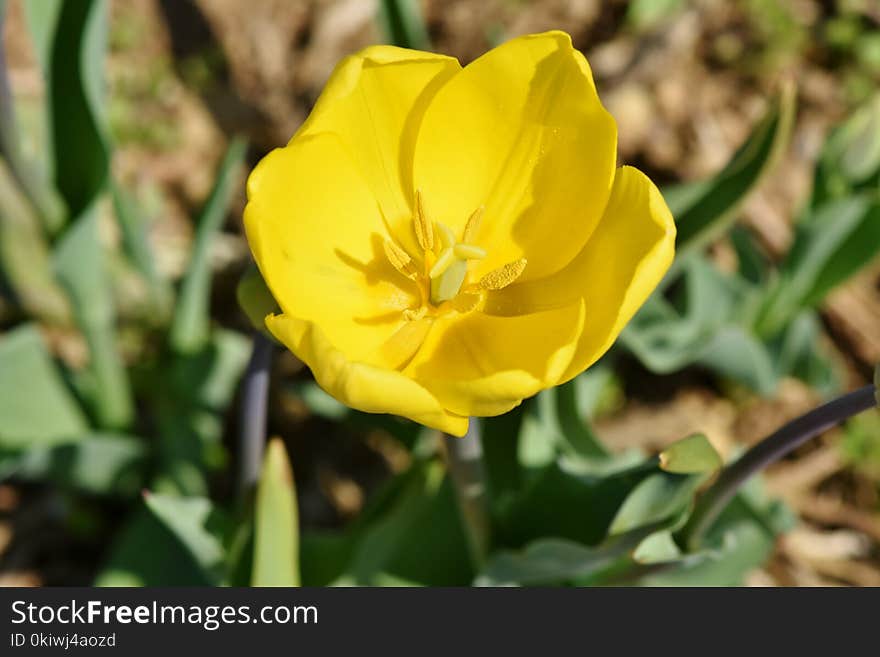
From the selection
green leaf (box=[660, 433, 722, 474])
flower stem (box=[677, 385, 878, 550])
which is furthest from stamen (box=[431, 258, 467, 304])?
flower stem (box=[677, 385, 878, 550])

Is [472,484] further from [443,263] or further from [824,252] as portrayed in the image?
[824,252]

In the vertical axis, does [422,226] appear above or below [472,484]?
above

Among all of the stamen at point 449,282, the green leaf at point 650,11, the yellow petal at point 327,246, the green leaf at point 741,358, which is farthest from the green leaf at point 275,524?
the green leaf at point 650,11

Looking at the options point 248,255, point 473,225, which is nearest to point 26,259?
point 248,255

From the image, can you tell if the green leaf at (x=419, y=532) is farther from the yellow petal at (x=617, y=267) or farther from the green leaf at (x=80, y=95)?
the green leaf at (x=80, y=95)

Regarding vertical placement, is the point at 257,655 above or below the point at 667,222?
below

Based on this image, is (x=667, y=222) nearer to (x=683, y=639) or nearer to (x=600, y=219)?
(x=600, y=219)

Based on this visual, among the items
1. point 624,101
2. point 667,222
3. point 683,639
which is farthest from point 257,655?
point 624,101
